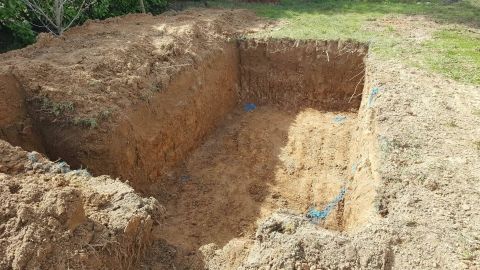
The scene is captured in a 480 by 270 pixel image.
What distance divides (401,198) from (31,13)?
891cm

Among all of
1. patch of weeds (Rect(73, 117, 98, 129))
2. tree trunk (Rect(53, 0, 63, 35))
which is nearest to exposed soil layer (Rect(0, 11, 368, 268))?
patch of weeds (Rect(73, 117, 98, 129))

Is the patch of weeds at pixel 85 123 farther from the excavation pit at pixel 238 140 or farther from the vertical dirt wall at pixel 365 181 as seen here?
the vertical dirt wall at pixel 365 181

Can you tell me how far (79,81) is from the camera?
644 centimetres

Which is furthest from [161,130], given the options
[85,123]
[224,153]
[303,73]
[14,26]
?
[303,73]

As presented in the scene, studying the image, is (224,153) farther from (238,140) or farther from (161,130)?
(161,130)

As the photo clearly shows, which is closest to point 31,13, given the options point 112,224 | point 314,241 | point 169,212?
point 169,212

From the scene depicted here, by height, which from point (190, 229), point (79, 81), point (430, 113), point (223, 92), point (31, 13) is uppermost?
point (31, 13)

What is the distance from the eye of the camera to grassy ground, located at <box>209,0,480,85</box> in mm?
8336

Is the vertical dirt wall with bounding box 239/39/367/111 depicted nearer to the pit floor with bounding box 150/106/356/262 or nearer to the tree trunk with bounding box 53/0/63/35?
the pit floor with bounding box 150/106/356/262

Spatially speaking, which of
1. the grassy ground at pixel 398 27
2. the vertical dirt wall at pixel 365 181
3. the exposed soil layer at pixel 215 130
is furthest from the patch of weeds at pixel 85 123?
the grassy ground at pixel 398 27

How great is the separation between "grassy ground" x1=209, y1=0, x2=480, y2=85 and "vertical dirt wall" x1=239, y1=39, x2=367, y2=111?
351 mm

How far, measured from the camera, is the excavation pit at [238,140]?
6.28 meters

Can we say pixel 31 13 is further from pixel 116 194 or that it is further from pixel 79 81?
pixel 116 194

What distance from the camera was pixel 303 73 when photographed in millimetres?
9898
